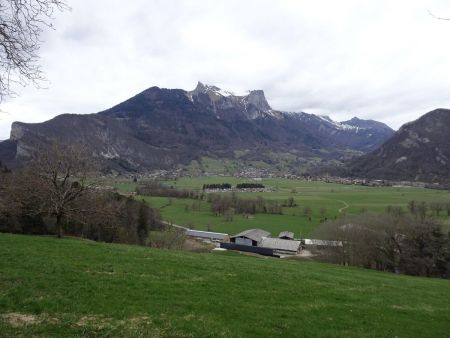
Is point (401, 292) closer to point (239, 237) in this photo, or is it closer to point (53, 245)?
point (53, 245)

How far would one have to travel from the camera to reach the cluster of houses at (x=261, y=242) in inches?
3278

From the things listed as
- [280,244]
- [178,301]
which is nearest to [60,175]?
[178,301]

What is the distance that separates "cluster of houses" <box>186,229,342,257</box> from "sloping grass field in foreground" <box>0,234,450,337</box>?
61105 millimetres

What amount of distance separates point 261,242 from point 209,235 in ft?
47.7

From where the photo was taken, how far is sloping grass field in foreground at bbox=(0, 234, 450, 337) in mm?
10883

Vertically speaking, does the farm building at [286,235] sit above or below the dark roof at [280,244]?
above

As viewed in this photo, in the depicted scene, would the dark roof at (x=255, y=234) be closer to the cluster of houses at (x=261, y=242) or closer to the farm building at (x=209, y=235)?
the cluster of houses at (x=261, y=242)

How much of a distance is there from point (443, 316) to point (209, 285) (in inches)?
434

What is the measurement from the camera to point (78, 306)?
11.8m

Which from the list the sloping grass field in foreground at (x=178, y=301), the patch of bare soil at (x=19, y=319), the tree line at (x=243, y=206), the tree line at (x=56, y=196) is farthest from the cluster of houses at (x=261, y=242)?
the patch of bare soil at (x=19, y=319)

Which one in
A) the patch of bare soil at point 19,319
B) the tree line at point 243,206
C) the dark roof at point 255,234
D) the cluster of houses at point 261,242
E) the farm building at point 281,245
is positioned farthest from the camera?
the tree line at point 243,206

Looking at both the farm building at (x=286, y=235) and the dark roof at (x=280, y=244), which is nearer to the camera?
the dark roof at (x=280, y=244)

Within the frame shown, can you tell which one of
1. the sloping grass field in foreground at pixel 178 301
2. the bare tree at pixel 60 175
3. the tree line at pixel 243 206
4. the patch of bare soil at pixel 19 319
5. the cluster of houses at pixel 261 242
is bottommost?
the cluster of houses at pixel 261 242

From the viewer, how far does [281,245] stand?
285ft
